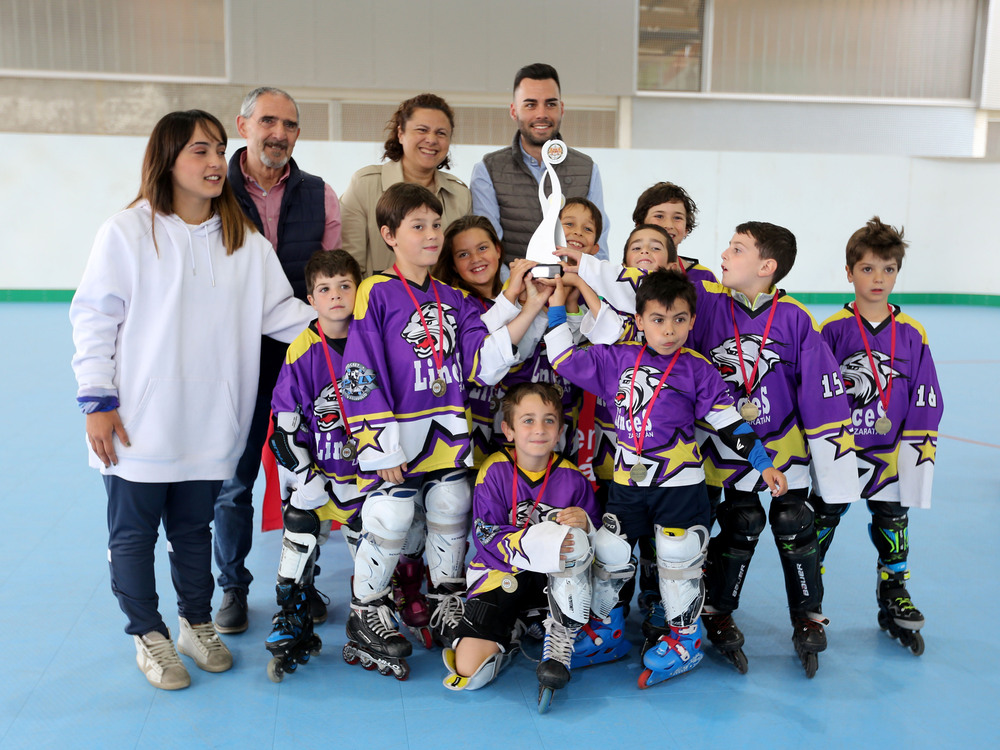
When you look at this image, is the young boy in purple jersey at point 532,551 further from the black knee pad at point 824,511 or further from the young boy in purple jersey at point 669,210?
the young boy in purple jersey at point 669,210

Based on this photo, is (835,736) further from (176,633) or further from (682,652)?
(176,633)

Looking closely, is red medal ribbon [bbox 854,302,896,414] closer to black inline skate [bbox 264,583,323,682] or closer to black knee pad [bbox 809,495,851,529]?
black knee pad [bbox 809,495,851,529]

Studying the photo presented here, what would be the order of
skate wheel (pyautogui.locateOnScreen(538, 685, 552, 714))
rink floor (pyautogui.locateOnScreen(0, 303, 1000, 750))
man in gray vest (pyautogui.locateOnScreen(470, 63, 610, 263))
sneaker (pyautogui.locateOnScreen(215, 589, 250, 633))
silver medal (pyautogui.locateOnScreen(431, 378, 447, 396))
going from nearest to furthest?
rink floor (pyautogui.locateOnScreen(0, 303, 1000, 750))
skate wheel (pyautogui.locateOnScreen(538, 685, 552, 714))
silver medal (pyautogui.locateOnScreen(431, 378, 447, 396))
sneaker (pyautogui.locateOnScreen(215, 589, 250, 633))
man in gray vest (pyautogui.locateOnScreen(470, 63, 610, 263))

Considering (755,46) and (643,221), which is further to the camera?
(755,46)

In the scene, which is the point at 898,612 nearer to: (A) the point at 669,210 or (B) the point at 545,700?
(B) the point at 545,700

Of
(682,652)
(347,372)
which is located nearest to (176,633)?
(347,372)

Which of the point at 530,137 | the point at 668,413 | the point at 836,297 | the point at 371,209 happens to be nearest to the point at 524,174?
the point at 530,137

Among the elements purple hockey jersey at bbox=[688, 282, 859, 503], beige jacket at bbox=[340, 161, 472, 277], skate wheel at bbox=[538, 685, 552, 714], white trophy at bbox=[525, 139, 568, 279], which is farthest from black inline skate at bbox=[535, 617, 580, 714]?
beige jacket at bbox=[340, 161, 472, 277]

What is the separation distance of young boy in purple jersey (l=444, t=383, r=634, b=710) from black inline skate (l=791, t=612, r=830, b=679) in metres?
0.55

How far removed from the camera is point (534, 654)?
2.41 meters

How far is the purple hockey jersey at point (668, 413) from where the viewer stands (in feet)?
7.40

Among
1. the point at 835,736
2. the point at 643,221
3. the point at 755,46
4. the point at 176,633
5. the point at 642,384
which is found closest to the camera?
the point at 835,736

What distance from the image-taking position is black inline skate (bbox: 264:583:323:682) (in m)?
2.29

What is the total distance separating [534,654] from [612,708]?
0.34m
